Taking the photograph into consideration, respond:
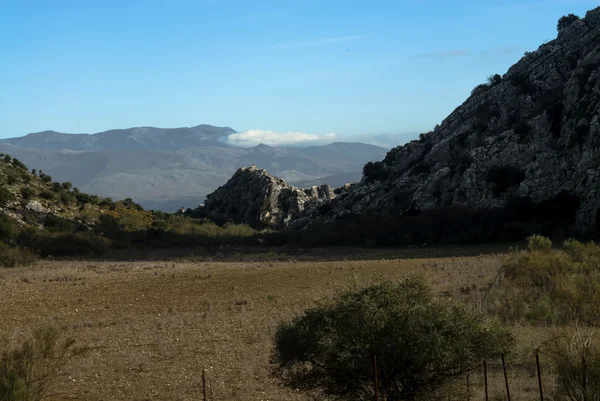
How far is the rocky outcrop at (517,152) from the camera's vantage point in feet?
184

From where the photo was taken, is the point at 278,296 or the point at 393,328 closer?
the point at 393,328

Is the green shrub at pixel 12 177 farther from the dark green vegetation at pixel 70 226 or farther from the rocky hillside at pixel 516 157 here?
the rocky hillside at pixel 516 157

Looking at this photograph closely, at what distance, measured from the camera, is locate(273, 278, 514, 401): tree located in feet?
41.9

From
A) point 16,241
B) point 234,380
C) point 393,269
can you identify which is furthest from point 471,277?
point 16,241

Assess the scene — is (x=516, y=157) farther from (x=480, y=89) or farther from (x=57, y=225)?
(x=57, y=225)

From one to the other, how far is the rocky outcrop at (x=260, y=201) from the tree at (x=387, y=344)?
229 ft

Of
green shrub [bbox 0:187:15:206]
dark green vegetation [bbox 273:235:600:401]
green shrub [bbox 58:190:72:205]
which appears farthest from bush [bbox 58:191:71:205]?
dark green vegetation [bbox 273:235:600:401]

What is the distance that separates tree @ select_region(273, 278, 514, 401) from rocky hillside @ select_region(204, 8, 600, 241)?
39.0m

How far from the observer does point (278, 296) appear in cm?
3078

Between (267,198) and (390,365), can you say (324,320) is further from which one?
(267,198)

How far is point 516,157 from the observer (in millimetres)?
63969

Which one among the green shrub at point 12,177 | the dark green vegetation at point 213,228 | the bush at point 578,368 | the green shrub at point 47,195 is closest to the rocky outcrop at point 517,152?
the dark green vegetation at point 213,228

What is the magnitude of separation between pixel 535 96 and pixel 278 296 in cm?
5274

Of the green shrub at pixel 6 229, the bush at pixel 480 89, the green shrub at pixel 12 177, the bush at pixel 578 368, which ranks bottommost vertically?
the bush at pixel 578 368
